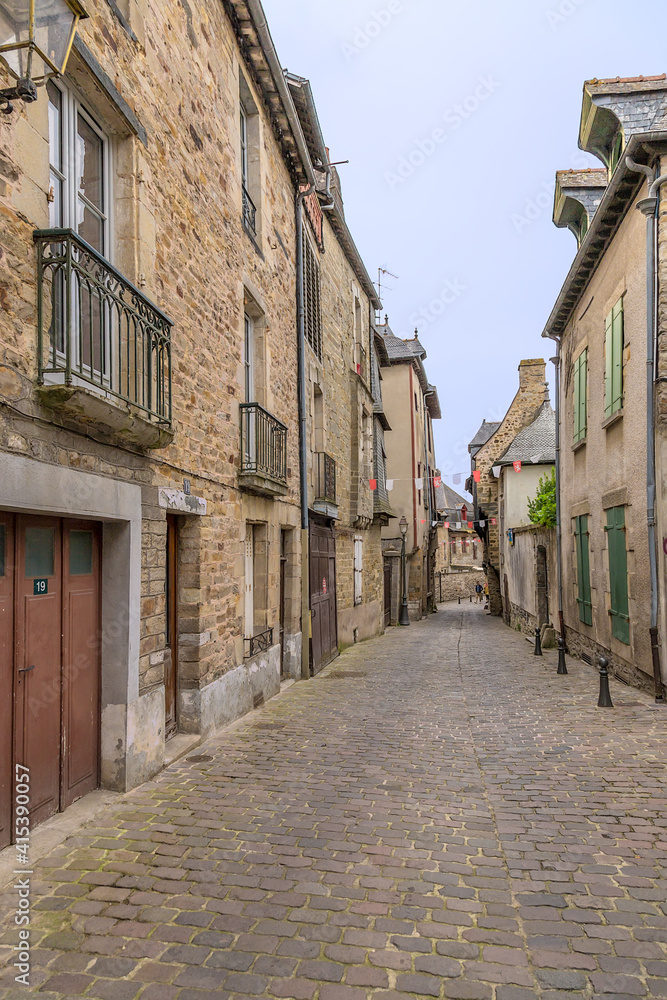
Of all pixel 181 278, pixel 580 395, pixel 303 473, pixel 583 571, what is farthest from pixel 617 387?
pixel 181 278

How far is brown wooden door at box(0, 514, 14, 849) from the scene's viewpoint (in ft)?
12.2

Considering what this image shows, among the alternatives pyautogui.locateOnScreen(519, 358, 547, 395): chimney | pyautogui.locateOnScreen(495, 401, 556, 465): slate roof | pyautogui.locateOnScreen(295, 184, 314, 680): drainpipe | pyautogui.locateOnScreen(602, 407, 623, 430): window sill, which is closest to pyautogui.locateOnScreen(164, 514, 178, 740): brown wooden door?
pyautogui.locateOnScreen(295, 184, 314, 680): drainpipe

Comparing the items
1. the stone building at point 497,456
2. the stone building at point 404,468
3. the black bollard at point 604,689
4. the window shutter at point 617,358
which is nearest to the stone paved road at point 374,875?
the black bollard at point 604,689

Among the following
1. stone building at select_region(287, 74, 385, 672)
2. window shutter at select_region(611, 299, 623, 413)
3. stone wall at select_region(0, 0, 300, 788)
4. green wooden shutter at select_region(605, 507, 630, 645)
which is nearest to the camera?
stone wall at select_region(0, 0, 300, 788)

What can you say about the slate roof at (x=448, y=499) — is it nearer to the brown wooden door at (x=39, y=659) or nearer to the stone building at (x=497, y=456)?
the stone building at (x=497, y=456)

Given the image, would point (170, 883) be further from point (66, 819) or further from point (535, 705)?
point (535, 705)

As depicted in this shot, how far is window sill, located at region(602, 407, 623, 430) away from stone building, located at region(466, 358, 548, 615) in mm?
15282

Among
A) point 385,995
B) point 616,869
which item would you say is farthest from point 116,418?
point 616,869

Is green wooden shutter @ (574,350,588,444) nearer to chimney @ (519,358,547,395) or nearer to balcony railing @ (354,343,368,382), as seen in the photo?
balcony railing @ (354,343,368,382)

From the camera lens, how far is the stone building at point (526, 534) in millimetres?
16312

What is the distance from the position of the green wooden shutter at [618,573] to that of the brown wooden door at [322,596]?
182 inches

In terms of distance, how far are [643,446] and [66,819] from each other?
735cm

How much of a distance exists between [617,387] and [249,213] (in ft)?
18.3

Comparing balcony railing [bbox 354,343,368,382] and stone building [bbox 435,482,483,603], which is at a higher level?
balcony railing [bbox 354,343,368,382]
